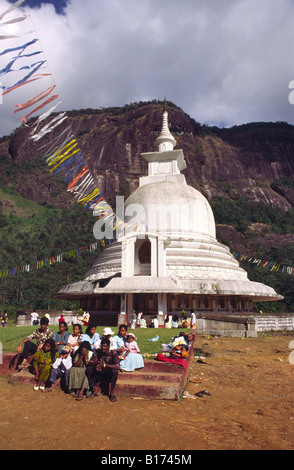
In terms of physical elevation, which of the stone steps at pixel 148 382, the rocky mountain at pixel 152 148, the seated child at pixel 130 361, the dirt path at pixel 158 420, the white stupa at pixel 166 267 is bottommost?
the dirt path at pixel 158 420

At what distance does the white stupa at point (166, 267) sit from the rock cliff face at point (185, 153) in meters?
65.5

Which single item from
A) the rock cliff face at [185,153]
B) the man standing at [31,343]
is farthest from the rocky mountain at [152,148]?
the man standing at [31,343]

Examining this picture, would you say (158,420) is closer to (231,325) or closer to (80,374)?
(80,374)

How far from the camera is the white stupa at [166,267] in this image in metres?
19.9

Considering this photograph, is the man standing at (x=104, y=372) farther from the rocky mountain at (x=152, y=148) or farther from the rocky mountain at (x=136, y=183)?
the rocky mountain at (x=152, y=148)

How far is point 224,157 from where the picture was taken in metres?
116

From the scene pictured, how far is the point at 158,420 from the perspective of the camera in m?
5.34

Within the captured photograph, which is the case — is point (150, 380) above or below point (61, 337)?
below

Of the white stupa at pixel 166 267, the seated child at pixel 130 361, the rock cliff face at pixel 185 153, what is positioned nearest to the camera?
the seated child at pixel 130 361

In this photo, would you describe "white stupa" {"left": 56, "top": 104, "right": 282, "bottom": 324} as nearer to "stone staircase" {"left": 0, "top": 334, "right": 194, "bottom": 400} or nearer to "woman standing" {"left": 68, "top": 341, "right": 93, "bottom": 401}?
"stone staircase" {"left": 0, "top": 334, "right": 194, "bottom": 400}

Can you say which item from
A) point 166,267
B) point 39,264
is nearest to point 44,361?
point 166,267

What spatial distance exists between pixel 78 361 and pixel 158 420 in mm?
2232

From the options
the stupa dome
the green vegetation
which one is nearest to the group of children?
the stupa dome
